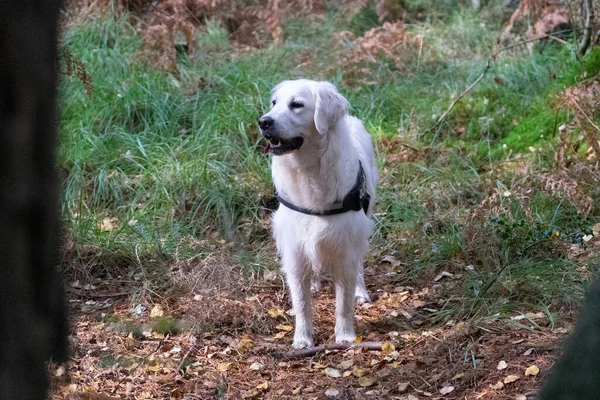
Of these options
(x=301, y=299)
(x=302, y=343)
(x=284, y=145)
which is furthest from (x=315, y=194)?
(x=302, y=343)

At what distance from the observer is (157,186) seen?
554 centimetres

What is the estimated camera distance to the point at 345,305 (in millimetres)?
4008

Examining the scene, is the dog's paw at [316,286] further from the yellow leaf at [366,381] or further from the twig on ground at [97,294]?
the yellow leaf at [366,381]

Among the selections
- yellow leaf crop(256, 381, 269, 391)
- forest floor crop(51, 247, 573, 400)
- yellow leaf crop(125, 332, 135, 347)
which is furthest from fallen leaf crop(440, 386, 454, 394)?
yellow leaf crop(125, 332, 135, 347)

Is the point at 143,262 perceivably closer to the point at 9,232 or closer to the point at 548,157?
the point at 548,157

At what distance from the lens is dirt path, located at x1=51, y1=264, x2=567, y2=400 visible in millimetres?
3375

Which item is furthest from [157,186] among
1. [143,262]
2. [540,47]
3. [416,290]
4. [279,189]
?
[540,47]

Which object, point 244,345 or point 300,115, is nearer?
point 300,115

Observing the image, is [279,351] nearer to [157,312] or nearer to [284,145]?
[157,312]

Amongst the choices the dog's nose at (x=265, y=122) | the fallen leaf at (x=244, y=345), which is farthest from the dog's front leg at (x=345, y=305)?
the dog's nose at (x=265, y=122)

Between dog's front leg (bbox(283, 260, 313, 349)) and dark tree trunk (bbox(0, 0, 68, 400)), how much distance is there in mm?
2743

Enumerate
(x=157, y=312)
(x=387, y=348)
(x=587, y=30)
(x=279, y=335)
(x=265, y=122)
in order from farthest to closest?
(x=587, y=30) → (x=157, y=312) → (x=279, y=335) → (x=387, y=348) → (x=265, y=122)

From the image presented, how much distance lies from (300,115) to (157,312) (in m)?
1.50

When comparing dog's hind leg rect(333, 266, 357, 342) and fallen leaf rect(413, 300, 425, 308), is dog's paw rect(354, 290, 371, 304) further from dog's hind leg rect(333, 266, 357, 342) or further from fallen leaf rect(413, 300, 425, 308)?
dog's hind leg rect(333, 266, 357, 342)
